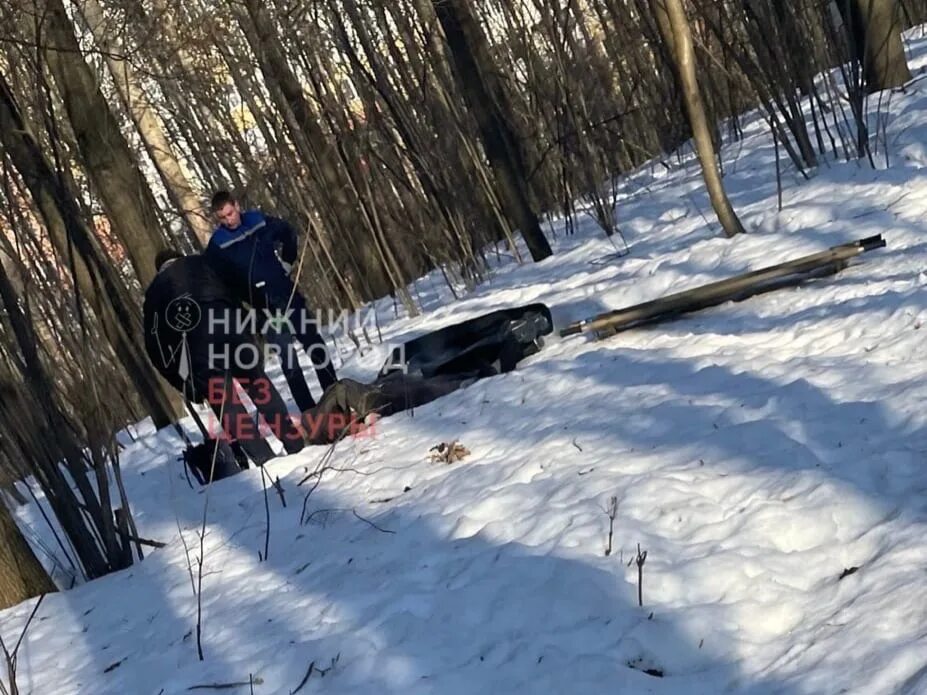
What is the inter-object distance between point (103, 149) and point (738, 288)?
501cm

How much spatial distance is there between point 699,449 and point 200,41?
35.2 feet

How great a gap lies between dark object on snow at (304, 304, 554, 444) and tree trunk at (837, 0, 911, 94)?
4.21 m

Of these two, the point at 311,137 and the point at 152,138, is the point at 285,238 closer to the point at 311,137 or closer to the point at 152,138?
the point at 311,137

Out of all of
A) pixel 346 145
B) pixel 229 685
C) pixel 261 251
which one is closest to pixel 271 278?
pixel 261 251

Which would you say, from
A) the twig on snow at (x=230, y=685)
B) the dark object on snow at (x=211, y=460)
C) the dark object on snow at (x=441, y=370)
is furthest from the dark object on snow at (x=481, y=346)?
the twig on snow at (x=230, y=685)

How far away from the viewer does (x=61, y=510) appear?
4566 mm

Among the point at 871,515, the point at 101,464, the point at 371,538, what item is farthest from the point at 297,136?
the point at 871,515

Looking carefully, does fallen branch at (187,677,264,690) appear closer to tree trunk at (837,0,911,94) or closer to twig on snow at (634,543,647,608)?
twig on snow at (634,543,647,608)

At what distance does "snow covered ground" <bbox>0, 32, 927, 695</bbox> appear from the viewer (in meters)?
2.50

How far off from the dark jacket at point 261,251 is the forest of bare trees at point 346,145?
36 cm

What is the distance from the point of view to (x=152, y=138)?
1292 cm

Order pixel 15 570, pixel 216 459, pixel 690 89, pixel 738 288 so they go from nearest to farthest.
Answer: pixel 15 570 → pixel 738 288 → pixel 216 459 → pixel 690 89

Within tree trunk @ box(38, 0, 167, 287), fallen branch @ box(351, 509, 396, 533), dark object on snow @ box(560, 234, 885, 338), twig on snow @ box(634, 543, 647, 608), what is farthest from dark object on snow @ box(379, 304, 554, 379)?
twig on snow @ box(634, 543, 647, 608)

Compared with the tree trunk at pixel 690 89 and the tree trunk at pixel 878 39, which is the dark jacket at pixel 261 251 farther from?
the tree trunk at pixel 878 39
